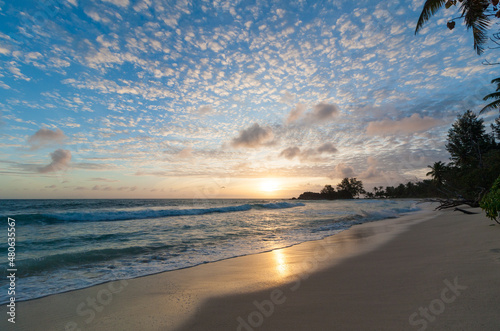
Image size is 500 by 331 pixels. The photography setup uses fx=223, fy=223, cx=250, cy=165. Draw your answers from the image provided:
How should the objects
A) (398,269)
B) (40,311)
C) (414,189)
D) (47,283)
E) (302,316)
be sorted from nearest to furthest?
(302,316), (40,311), (398,269), (47,283), (414,189)

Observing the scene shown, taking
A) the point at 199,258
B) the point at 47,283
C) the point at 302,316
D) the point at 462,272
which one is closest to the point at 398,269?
the point at 462,272

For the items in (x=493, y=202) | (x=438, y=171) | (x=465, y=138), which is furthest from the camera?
(x=438, y=171)

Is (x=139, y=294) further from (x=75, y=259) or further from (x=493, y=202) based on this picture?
(x=493, y=202)

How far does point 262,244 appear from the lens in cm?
931

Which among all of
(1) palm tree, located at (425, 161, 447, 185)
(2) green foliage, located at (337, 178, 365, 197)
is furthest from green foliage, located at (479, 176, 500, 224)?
(2) green foliage, located at (337, 178, 365, 197)

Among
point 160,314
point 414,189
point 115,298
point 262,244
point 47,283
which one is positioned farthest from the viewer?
point 414,189

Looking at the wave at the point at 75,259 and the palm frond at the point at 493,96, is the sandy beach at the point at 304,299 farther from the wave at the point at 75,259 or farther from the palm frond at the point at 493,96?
the palm frond at the point at 493,96

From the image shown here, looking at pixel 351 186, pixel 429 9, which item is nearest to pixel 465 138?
pixel 429 9

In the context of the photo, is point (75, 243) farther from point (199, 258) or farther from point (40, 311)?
point (40, 311)

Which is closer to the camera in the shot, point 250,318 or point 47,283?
point 250,318

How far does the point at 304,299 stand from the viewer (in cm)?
363

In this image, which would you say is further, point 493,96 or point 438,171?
point 438,171

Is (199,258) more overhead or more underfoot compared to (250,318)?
more underfoot

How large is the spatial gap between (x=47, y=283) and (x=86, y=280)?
0.79 meters
